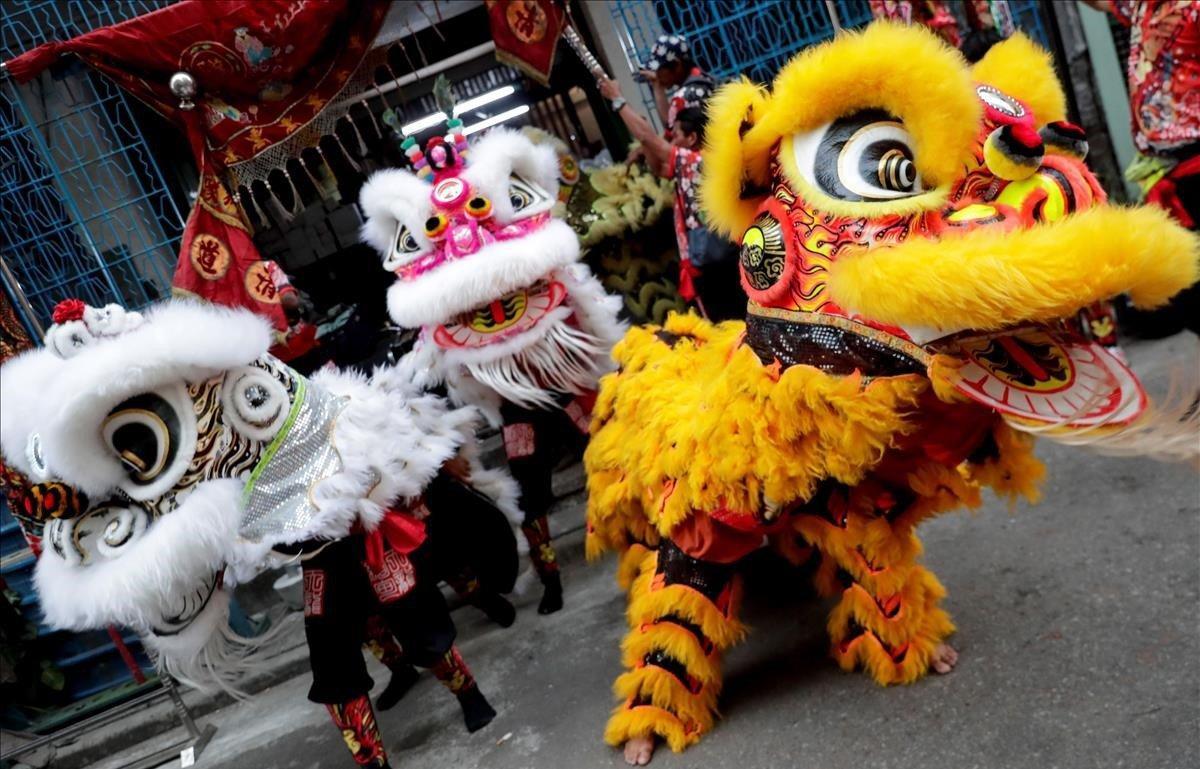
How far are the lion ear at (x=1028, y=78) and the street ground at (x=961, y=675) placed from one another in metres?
0.59

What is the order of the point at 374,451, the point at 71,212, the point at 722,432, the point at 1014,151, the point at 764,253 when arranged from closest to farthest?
the point at 1014,151 → the point at 764,253 → the point at 722,432 → the point at 374,451 → the point at 71,212

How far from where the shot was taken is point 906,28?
5.39 ft

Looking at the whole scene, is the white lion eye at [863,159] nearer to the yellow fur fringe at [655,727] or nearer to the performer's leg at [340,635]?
the yellow fur fringe at [655,727]

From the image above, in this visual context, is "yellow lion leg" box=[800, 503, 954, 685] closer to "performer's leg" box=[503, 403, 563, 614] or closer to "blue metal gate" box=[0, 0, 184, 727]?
"performer's leg" box=[503, 403, 563, 614]

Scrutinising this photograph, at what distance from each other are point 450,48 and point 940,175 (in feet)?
13.7

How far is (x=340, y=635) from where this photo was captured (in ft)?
7.74

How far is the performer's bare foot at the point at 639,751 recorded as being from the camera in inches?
85.8

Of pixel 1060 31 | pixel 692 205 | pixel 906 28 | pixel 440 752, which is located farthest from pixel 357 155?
pixel 1060 31

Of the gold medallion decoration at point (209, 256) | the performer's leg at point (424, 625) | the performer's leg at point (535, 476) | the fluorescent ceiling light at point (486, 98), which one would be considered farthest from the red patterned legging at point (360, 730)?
the fluorescent ceiling light at point (486, 98)

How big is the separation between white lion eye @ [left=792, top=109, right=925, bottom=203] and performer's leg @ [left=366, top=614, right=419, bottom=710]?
219 centimetres

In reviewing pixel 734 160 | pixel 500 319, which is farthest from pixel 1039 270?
pixel 500 319

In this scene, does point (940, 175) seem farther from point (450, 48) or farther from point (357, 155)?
point (450, 48)

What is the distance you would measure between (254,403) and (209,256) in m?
1.93

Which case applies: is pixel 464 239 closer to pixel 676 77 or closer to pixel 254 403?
pixel 254 403
